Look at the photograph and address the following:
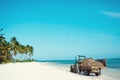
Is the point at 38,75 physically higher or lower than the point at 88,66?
lower

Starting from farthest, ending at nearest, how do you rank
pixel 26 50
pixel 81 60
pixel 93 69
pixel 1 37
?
pixel 26 50
pixel 1 37
pixel 81 60
pixel 93 69

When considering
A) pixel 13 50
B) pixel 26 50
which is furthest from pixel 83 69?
pixel 26 50

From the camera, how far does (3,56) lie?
55.0 metres

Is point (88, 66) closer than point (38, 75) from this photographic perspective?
No

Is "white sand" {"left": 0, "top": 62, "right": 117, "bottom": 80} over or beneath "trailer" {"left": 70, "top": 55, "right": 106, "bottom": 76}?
beneath

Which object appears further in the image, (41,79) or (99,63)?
(99,63)

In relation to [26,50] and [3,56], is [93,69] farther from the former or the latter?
[26,50]

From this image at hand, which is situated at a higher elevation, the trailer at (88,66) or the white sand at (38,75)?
the trailer at (88,66)

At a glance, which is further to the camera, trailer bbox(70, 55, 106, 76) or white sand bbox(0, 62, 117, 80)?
trailer bbox(70, 55, 106, 76)

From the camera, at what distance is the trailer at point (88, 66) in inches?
1136

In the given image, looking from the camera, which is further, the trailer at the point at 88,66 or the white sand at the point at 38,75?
the trailer at the point at 88,66

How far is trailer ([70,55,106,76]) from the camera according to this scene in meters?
28.9

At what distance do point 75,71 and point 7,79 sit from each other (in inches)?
602

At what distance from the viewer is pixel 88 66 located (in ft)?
94.9
